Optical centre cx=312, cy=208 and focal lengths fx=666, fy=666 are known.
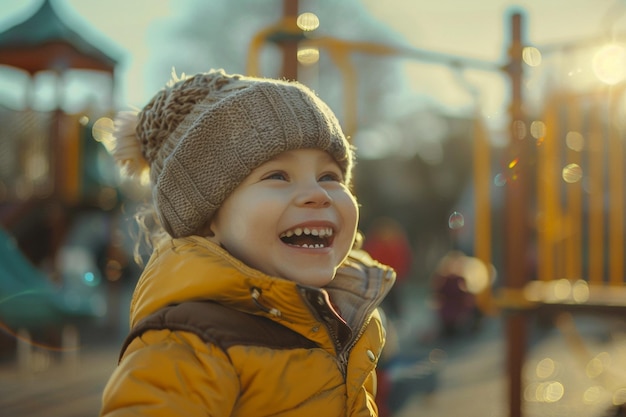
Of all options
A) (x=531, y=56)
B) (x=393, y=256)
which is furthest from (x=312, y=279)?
(x=393, y=256)

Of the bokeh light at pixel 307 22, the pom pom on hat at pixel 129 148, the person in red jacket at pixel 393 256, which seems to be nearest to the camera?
the pom pom on hat at pixel 129 148

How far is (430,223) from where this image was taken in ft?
59.8

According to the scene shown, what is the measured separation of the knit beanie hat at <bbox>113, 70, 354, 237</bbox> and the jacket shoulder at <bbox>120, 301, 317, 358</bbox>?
279 millimetres

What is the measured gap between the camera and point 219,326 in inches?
54.0

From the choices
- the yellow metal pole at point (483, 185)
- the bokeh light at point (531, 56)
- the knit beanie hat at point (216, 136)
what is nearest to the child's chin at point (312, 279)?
the knit beanie hat at point (216, 136)

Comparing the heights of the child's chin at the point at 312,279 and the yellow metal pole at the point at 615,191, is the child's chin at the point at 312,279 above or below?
above

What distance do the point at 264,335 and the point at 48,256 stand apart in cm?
742

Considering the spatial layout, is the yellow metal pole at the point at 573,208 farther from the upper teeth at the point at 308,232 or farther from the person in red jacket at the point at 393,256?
the person in red jacket at the point at 393,256

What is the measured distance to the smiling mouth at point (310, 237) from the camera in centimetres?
155

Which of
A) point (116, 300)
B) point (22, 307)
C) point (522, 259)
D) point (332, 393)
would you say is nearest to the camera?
point (332, 393)

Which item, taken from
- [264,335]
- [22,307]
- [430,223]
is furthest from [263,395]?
[430,223]

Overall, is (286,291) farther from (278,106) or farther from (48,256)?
(48,256)

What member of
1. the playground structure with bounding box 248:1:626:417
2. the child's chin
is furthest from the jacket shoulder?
the playground structure with bounding box 248:1:626:417

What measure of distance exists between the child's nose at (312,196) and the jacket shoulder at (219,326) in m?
0.28
